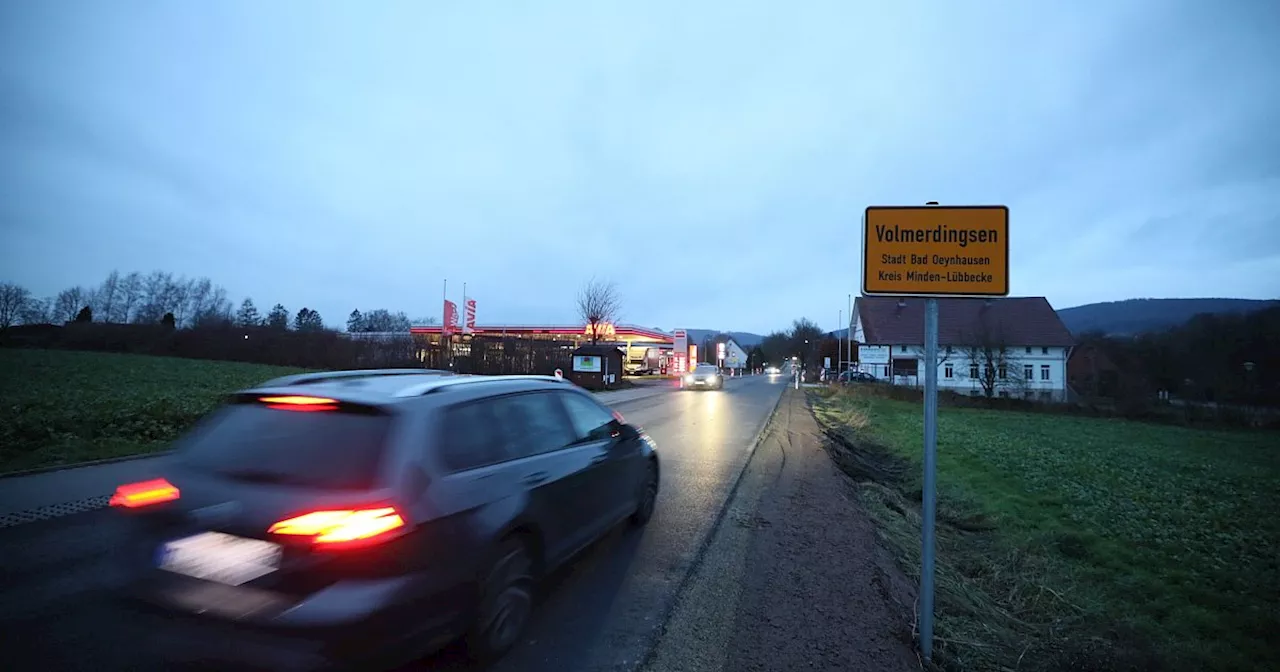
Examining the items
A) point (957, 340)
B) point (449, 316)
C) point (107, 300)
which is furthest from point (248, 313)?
point (957, 340)

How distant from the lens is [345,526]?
2.52 m

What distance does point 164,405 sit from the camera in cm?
A: 1190

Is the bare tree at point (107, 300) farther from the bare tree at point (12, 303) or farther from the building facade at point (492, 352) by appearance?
the building facade at point (492, 352)

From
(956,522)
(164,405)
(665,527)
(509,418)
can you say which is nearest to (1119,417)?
(956,522)

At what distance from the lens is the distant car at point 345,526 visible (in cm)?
245

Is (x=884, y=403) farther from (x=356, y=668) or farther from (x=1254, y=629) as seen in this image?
(x=356, y=668)

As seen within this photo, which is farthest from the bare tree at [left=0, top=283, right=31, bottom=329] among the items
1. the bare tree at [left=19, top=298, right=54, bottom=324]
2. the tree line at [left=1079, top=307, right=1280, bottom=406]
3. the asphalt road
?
the tree line at [left=1079, top=307, right=1280, bottom=406]

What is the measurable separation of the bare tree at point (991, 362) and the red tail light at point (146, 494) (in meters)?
40.0

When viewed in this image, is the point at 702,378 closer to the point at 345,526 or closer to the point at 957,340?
the point at 957,340

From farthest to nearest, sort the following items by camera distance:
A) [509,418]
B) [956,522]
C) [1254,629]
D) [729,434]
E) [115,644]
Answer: [729,434]
[956,522]
[1254,629]
[509,418]
[115,644]

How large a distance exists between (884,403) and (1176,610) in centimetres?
2419

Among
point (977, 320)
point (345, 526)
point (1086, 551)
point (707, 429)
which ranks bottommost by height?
point (1086, 551)

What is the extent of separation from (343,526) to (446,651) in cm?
114

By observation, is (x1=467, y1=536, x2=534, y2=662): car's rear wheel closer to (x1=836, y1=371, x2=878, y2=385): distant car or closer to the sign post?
the sign post
